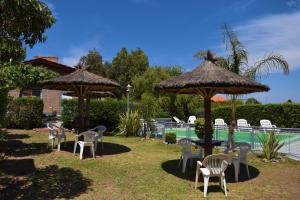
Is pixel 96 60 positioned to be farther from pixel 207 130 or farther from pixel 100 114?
pixel 207 130

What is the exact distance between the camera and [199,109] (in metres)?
33.8

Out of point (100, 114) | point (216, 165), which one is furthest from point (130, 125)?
point (216, 165)

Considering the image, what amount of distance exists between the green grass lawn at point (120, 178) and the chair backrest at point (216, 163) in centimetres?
56

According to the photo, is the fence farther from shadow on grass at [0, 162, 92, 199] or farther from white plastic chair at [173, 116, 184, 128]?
shadow on grass at [0, 162, 92, 199]

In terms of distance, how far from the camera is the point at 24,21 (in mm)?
5941

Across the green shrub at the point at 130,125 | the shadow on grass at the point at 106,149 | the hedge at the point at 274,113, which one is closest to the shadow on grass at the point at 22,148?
the shadow on grass at the point at 106,149

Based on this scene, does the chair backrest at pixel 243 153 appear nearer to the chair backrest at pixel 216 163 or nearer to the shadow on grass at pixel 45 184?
the chair backrest at pixel 216 163

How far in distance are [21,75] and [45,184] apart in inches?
129

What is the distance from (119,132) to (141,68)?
29.6 m

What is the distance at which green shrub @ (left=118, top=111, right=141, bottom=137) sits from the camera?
19859 millimetres

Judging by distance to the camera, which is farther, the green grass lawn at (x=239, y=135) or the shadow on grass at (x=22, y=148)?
the green grass lawn at (x=239, y=135)

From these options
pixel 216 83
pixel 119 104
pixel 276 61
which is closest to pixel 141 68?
pixel 119 104

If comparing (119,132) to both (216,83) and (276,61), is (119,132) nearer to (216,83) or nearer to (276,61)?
(276,61)

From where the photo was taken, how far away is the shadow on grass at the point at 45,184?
745cm
